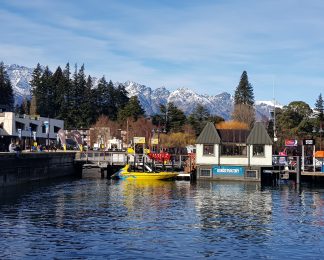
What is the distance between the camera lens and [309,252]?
27703 millimetres

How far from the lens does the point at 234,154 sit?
7325cm

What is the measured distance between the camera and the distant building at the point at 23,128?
404 ft

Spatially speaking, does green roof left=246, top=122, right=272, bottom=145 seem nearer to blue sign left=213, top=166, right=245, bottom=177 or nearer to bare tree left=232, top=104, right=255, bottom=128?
blue sign left=213, top=166, right=245, bottom=177

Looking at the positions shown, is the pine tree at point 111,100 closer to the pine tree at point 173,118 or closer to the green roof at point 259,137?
the pine tree at point 173,118

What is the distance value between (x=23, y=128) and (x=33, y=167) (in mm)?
63170

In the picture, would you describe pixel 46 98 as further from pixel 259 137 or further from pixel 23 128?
pixel 259 137

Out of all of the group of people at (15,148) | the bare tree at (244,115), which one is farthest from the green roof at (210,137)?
the bare tree at (244,115)

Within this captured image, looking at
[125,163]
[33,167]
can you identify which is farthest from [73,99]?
[33,167]

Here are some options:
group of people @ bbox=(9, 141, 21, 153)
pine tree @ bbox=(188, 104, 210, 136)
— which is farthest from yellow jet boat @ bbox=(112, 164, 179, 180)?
pine tree @ bbox=(188, 104, 210, 136)

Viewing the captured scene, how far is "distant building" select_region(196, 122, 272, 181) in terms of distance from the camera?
72000 millimetres

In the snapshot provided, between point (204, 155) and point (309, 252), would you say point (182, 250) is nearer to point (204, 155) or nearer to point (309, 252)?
point (309, 252)

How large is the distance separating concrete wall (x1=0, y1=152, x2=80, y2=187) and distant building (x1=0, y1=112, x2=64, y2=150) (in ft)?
95.4

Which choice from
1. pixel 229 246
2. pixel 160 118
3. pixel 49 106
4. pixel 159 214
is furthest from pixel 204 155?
pixel 49 106

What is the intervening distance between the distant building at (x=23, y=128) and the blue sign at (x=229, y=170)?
5226 centimetres
